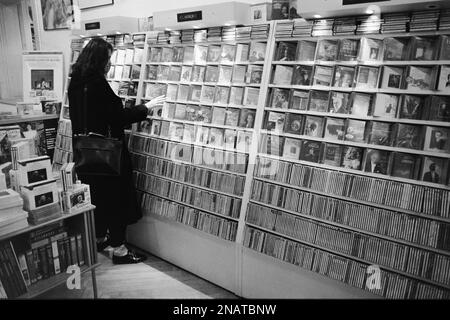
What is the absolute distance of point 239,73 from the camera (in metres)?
3.31

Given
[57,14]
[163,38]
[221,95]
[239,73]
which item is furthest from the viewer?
[57,14]

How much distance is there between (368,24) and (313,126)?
31.4 inches

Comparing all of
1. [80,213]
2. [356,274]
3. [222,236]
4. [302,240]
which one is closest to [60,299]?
[80,213]

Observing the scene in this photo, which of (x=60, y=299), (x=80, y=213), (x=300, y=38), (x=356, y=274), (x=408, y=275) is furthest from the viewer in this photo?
(x=60, y=299)

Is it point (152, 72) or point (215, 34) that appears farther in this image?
point (152, 72)

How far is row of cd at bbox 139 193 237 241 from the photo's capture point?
3367mm

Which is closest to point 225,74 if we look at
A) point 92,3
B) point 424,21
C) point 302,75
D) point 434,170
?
point 302,75

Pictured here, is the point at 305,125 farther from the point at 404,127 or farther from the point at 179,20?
the point at 179,20

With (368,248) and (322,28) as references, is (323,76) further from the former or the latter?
(368,248)

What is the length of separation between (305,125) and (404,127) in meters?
0.72

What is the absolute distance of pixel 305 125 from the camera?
9.59 feet

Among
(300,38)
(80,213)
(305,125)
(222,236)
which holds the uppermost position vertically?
(300,38)

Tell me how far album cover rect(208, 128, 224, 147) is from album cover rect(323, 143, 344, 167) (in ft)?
3.30

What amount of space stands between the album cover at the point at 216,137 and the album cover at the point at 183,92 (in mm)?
489
